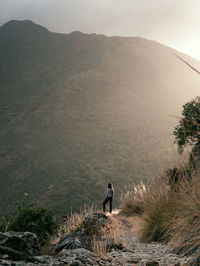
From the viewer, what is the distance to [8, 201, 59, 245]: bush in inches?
328

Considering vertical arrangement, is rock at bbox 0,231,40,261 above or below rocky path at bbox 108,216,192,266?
above

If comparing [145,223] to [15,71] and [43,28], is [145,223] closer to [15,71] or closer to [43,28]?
[15,71]

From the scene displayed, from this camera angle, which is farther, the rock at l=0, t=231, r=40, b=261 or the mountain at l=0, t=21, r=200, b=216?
the mountain at l=0, t=21, r=200, b=216

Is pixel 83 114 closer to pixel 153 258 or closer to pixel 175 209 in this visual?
pixel 175 209

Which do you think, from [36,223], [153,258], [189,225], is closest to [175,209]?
[153,258]

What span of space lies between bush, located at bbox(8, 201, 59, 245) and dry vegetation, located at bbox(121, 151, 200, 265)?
4.08m

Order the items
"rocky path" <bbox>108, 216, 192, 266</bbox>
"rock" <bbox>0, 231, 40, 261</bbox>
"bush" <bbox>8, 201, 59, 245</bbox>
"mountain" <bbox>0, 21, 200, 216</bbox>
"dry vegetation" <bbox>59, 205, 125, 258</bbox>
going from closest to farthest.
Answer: "rock" <bbox>0, 231, 40, 261</bbox> → "rocky path" <bbox>108, 216, 192, 266</bbox> → "dry vegetation" <bbox>59, 205, 125, 258</bbox> → "bush" <bbox>8, 201, 59, 245</bbox> → "mountain" <bbox>0, 21, 200, 216</bbox>

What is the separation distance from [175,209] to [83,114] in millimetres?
66213

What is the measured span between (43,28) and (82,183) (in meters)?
112

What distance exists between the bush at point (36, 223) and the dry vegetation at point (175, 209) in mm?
4077

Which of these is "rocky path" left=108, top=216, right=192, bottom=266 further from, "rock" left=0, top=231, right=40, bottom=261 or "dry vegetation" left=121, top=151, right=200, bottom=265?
"rock" left=0, top=231, right=40, bottom=261

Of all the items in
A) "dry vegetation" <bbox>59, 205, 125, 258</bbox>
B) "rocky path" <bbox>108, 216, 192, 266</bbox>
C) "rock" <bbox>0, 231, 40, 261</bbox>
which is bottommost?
"dry vegetation" <bbox>59, 205, 125, 258</bbox>

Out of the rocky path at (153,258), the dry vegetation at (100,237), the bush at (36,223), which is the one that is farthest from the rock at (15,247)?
the bush at (36,223)

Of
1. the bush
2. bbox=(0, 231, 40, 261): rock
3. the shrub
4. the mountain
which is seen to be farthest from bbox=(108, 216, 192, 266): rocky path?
the mountain
